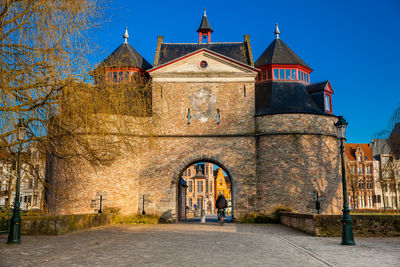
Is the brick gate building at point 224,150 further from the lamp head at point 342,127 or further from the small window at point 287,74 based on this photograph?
the lamp head at point 342,127

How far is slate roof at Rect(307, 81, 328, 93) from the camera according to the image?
78.0 feet

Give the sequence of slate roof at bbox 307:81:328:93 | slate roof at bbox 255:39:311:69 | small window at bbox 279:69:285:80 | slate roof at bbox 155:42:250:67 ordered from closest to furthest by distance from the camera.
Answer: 1. slate roof at bbox 307:81:328:93
2. slate roof at bbox 155:42:250:67
3. small window at bbox 279:69:285:80
4. slate roof at bbox 255:39:311:69

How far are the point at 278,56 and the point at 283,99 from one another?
12.7 ft

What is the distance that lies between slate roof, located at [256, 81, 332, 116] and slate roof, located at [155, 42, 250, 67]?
217 cm

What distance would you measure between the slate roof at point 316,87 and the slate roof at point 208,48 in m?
4.40

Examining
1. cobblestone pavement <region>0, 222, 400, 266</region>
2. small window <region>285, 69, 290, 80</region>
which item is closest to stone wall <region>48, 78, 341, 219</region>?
small window <region>285, 69, 290, 80</region>

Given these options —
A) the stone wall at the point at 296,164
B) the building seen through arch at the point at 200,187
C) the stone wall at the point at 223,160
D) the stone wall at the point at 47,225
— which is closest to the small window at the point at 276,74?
the stone wall at the point at 223,160

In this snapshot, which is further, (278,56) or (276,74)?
(278,56)

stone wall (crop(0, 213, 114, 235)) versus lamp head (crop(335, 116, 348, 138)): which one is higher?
lamp head (crop(335, 116, 348, 138))

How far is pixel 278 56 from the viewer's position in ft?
82.9

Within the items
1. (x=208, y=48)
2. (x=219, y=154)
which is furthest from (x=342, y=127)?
(x=208, y=48)

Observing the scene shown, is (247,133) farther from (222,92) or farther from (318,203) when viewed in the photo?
(318,203)

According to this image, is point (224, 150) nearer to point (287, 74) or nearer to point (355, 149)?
point (287, 74)

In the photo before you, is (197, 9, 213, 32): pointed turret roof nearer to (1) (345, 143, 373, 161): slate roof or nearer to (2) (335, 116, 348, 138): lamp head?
(2) (335, 116, 348, 138): lamp head
